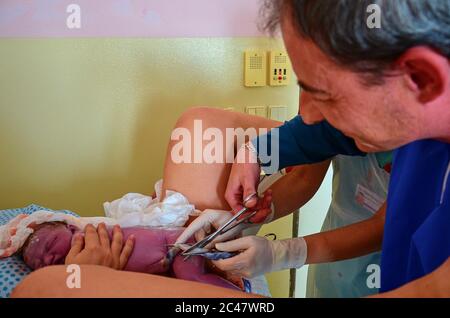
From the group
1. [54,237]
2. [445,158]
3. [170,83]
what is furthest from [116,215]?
[445,158]

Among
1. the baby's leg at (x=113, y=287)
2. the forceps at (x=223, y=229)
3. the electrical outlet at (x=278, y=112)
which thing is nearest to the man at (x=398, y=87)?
the baby's leg at (x=113, y=287)

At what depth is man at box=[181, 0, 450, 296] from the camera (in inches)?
21.4

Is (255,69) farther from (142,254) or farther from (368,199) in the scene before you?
(142,254)

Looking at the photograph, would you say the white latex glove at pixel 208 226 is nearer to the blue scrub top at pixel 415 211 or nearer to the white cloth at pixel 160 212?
the white cloth at pixel 160 212

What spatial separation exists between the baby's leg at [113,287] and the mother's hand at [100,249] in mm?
326

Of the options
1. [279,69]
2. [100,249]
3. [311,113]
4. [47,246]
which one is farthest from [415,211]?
[279,69]

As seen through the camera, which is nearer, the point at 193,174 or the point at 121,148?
the point at 193,174

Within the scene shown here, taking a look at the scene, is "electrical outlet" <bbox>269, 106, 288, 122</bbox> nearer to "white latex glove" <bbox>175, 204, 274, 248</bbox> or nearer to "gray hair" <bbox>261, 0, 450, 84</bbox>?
"white latex glove" <bbox>175, 204, 274, 248</bbox>

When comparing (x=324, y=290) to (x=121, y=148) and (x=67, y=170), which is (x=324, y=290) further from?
→ (x=67, y=170)

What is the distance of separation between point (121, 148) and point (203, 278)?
0.82 metres

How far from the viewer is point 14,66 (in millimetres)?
1576

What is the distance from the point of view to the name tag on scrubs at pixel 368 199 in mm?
1165

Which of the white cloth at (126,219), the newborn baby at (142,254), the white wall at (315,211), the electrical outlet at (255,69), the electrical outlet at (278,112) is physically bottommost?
the white wall at (315,211)

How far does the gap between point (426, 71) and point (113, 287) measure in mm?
494
